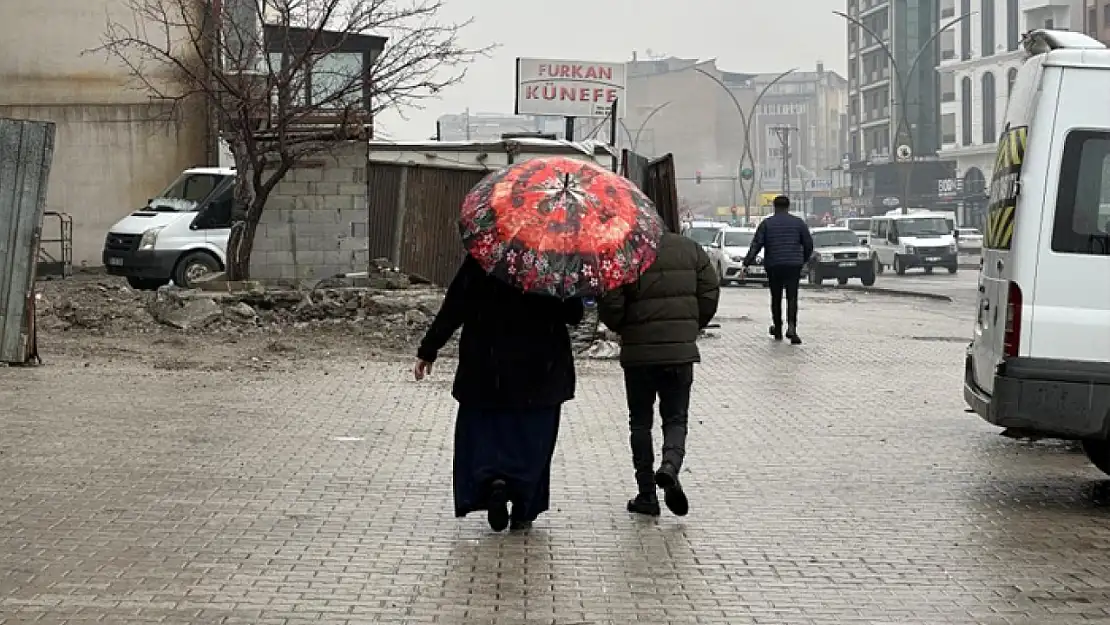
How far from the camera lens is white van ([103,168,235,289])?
24719 mm

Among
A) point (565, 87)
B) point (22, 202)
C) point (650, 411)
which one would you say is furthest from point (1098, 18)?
point (650, 411)

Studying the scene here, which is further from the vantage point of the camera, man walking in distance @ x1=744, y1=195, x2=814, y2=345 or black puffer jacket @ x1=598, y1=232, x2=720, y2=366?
man walking in distance @ x1=744, y1=195, x2=814, y2=345

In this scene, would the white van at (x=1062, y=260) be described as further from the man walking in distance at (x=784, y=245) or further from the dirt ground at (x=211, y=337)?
the man walking in distance at (x=784, y=245)

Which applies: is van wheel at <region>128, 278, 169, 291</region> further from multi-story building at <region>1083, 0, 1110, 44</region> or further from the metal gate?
multi-story building at <region>1083, 0, 1110, 44</region>

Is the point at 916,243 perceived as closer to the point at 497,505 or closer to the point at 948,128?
the point at 497,505

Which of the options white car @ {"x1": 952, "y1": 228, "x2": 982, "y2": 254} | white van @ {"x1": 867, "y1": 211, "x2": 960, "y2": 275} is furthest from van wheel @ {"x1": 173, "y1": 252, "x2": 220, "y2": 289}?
white car @ {"x1": 952, "y1": 228, "x2": 982, "y2": 254}

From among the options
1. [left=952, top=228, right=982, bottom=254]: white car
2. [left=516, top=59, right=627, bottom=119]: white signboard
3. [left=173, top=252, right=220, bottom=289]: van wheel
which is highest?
[left=516, top=59, right=627, bottom=119]: white signboard

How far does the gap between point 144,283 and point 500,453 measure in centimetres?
1879

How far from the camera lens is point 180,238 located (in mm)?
24844

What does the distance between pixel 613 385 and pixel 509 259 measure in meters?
7.94

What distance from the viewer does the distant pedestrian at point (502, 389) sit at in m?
7.56

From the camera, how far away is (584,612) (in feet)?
20.3

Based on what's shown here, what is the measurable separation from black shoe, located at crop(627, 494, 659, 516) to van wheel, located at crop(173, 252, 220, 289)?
17.5 meters

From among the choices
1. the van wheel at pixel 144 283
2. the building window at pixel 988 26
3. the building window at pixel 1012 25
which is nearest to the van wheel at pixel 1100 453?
the van wheel at pixel 144 283
